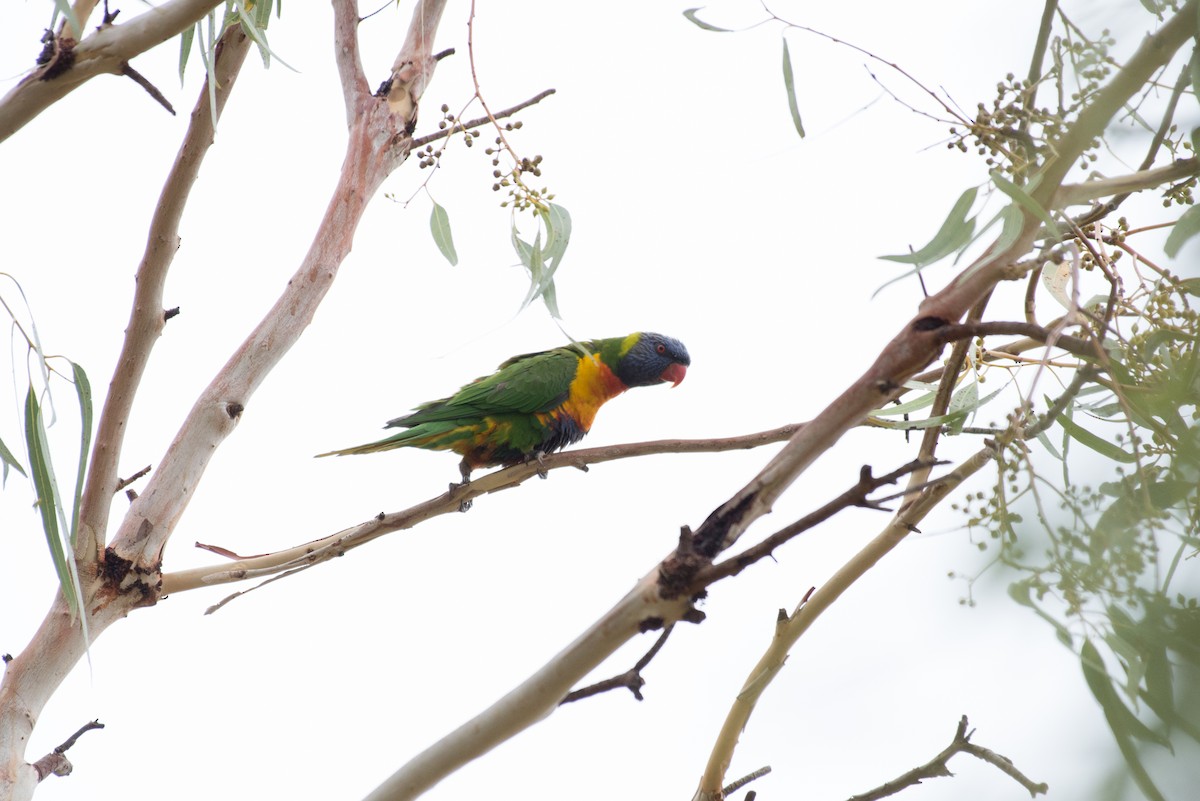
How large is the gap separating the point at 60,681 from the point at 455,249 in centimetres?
89

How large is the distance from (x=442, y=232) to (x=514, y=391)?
78 cm

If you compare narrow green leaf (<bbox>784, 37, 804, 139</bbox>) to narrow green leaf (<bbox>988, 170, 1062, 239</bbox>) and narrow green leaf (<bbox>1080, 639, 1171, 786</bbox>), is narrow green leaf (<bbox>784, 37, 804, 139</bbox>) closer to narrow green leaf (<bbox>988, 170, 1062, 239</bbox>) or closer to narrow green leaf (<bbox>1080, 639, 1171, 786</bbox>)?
narrow green leaf (<bbox>988, 170, 1062, 239</bbox>)

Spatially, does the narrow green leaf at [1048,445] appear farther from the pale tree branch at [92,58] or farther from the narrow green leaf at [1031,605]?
the pale tree branch at [92,58]

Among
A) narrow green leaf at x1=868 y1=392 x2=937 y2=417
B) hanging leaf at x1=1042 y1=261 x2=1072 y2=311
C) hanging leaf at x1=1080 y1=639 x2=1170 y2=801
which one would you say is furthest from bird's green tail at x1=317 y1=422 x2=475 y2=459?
hanging leaf at x1=1080 y1=639 x2=1170 y2=801

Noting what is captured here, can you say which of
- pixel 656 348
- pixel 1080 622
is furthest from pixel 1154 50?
pixel 656 348

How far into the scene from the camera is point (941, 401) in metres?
1.06

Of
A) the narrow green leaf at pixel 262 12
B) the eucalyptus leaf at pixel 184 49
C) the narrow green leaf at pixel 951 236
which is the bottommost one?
the narrow green leaf at pixel 951 236

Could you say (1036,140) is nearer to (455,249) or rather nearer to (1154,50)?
(1154,50)

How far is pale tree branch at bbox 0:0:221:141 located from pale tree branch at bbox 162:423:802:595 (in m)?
0.78

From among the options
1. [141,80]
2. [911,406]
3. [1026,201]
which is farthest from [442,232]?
[1026,201]

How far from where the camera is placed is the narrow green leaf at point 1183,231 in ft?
2.77

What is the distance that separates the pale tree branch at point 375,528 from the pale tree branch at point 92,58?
782 mm

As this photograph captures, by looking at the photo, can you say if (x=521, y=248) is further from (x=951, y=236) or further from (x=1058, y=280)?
(x=1058, y=280)

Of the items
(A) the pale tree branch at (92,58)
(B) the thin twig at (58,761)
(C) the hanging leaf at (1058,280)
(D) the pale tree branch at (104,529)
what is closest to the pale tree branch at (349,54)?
(D) the pale tree branch at (104,529)
